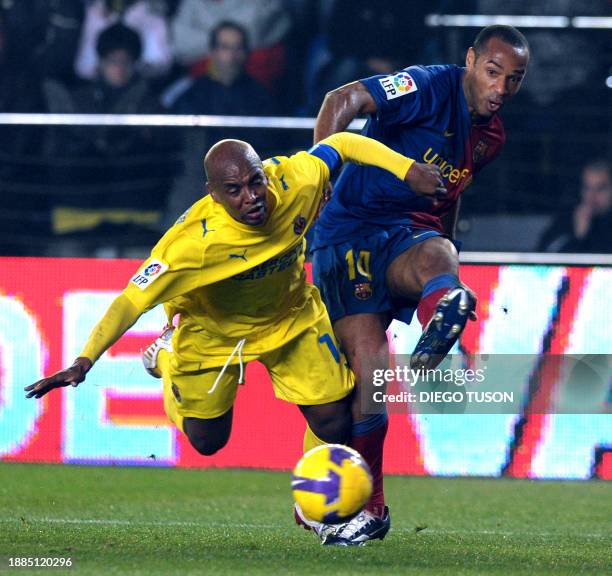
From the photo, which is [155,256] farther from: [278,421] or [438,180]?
[278,421]

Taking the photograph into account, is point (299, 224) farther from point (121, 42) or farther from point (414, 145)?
point (121, 42)

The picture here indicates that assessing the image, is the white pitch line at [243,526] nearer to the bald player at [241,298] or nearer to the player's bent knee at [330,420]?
the bald player at [241,298]

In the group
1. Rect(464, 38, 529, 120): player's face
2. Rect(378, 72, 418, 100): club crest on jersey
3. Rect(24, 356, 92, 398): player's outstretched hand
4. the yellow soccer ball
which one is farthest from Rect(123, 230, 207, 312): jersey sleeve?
Rect(464, 38, 529, 120): player's face

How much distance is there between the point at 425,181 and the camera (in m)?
5.72

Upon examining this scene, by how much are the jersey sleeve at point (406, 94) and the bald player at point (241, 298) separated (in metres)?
0.29

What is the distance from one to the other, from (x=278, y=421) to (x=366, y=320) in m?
2.84

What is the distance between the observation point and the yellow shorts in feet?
20.7

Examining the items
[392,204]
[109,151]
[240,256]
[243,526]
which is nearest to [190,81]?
[109,151]

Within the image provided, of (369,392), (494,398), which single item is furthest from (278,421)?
(369,392)

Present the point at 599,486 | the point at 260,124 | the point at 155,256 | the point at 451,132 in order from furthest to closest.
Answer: the point at 260,124 → the point at 599,486 → the point at 451,132 → the point at 155,256

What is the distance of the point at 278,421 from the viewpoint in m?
9.11

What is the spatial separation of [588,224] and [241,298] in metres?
4.66

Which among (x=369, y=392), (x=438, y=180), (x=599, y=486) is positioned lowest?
(x=599, y=486)

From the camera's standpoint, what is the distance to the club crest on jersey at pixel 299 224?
5.84 m
